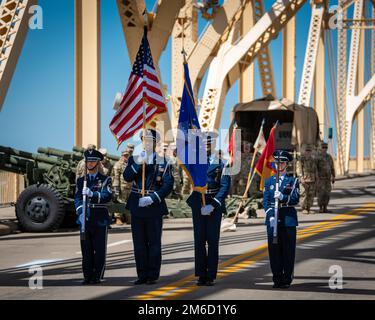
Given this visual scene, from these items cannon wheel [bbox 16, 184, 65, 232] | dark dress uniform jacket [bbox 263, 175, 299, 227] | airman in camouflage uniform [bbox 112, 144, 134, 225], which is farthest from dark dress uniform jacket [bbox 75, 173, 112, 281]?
airman in camouflage uniform [bbox 112, 144, 134, 225]

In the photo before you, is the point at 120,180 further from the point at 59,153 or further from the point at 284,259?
the point at 284,259

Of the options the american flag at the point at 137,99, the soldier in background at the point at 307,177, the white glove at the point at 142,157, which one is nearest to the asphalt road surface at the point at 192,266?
the white glove at the point at 142,157

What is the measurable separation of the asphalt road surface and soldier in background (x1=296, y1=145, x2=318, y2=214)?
2934 millimetres

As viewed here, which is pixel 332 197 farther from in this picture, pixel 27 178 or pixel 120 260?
pixel 120 260

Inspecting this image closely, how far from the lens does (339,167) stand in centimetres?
5431

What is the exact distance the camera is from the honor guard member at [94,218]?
10.2 m

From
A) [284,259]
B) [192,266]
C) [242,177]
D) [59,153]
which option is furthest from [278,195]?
[242,177]

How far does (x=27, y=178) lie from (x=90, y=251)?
8.10 metres

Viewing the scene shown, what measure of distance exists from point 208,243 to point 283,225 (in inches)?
36.9

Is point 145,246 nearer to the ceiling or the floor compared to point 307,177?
nearer to the floor

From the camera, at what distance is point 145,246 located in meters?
10.4

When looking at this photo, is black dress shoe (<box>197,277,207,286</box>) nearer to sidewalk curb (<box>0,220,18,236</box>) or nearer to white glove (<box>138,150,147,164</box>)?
white glove (<box>138,150,147,164</box>)

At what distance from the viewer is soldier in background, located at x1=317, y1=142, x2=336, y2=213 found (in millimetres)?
22484
